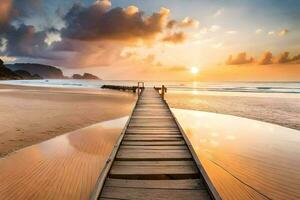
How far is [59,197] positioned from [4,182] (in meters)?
1.68

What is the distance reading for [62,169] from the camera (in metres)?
6.64

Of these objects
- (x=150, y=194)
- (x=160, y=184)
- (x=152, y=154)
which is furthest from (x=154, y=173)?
(x=152, y=154)

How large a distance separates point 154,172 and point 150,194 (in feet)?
2.64

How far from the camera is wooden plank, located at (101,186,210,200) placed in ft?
12.6

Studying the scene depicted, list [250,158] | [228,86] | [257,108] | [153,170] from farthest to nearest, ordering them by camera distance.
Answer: [228,86] < [257,108] < [250,158] < [153,170]

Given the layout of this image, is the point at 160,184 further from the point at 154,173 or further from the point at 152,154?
the point at 152,154

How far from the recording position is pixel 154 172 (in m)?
4.76

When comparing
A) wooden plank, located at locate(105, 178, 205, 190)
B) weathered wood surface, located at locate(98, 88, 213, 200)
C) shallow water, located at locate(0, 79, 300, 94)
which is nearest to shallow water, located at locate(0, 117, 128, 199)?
weathered wood surface, located at locate(98, 88, 213, 200)

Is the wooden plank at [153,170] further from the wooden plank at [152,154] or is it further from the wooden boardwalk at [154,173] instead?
the wooden plank at [152,154]

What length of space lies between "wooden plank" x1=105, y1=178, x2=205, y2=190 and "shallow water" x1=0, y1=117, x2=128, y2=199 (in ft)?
4.64

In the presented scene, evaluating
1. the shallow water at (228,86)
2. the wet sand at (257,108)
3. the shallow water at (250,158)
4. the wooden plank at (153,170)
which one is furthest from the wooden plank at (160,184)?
the shallow water at (228,86)

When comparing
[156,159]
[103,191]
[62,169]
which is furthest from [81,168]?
[103,191]

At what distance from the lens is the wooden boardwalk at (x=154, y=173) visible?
395 cm

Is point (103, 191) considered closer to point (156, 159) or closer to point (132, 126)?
point (156, 159)
